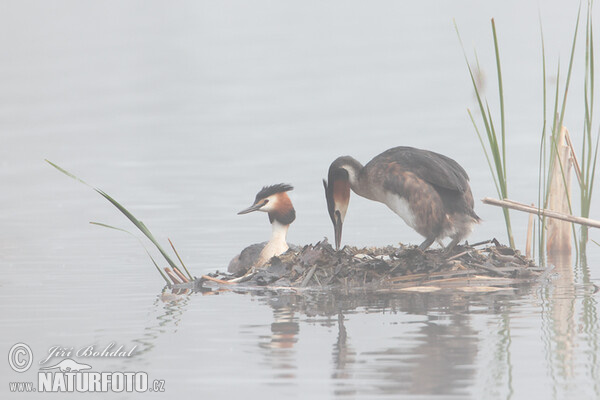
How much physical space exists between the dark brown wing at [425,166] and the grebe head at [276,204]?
1513 mm

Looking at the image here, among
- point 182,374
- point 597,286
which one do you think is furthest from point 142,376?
point 597,286

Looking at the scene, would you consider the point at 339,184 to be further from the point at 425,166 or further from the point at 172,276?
the point at 172,276

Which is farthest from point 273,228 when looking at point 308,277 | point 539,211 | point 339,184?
point 539,211

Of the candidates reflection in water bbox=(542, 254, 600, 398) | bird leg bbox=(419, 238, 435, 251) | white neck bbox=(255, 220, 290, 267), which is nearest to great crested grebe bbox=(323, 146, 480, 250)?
bird leg bbox=(419, 238, 435, 251)

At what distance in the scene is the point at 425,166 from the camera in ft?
30.1

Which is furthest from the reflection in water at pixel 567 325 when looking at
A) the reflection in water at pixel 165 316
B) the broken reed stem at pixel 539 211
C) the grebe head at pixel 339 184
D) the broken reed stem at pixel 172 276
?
the broken reed stem at pixel 172 276

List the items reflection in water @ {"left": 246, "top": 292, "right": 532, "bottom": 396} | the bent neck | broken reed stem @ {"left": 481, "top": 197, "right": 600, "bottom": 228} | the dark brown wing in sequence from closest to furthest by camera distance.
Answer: reflection in water @ {"left": 246, "top": 292, "right": 532, "bottom": 396}
broken reed stem @ {"left": 481, "top": 197, "right": 600, "bottom": 228}
the dark brown wing
the bent neck

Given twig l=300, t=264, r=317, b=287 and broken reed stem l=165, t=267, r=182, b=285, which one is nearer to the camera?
twig l=300, t=264, r=317, b=287

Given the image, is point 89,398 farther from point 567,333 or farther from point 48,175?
point 48,175

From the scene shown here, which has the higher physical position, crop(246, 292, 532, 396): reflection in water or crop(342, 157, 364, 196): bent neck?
crop(342, 157, 364, 196): bent neck

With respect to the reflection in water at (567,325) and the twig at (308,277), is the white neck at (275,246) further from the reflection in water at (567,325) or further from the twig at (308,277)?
the reflection in water at (567,325)

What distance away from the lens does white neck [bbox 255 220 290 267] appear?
1043cm

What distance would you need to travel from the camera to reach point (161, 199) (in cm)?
1515

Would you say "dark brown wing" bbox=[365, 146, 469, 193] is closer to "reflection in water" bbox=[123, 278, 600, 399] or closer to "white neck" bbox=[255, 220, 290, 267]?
"reflection in water" bbox=[123, 278, 600, 399]
